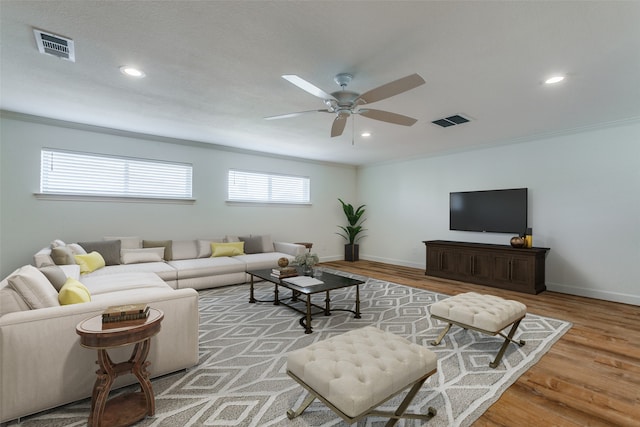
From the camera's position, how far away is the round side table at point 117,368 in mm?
1579

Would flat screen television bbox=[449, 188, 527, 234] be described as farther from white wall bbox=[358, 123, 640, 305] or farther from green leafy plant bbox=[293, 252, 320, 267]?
green leafy plant bbox=[293, 252, 320, 267]

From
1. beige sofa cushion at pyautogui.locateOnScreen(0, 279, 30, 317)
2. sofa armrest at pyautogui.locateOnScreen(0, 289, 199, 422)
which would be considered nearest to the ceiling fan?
sofa armrest at pyautogui.locateOnScreen(0, 289, 199, 422)

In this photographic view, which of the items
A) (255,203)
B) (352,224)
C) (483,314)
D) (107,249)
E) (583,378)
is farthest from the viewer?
(352,224)

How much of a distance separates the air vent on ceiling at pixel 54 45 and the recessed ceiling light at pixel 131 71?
0.36m

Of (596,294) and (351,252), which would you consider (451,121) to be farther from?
(351,252)

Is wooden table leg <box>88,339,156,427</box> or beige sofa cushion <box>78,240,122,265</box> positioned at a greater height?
beige sofa cushion <box>78,240,122,265</box>

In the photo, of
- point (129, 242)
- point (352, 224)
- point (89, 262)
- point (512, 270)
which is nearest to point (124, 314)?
point (89, 262)

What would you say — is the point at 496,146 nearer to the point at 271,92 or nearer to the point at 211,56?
the point at 271,92

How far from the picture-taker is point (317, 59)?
8.21 ft

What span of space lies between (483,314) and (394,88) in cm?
202

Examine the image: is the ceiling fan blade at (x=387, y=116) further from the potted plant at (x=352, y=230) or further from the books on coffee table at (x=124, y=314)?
the potted plant at (x=352, y=230)

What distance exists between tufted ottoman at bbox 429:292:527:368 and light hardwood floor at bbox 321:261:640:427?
1.09 feet

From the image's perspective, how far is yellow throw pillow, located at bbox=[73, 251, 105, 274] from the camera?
3654 millimetres

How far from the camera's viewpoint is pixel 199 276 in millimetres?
4469
